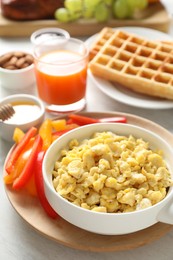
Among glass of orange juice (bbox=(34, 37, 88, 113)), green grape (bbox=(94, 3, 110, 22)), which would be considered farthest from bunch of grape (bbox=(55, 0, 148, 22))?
glass of orange juice (bbox=(34, 37, 88, 113))

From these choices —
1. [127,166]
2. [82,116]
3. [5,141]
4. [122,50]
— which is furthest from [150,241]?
[122,50]

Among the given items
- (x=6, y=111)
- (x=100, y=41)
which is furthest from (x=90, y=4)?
(x=6, y=111)

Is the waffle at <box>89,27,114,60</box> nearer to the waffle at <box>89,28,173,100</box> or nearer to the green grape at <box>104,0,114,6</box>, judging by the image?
the waffle at <box>89,28,173,100</box>

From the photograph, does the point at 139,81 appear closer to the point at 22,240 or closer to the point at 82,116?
the point at 82,116

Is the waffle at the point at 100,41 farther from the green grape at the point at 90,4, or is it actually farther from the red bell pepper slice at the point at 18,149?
the red bell pepper slice at the point at 18,149

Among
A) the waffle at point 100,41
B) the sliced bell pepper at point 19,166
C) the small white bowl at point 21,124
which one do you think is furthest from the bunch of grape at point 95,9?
the sliced bell pepper at point 19,166

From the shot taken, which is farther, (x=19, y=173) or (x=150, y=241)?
(x=19, y=173)
